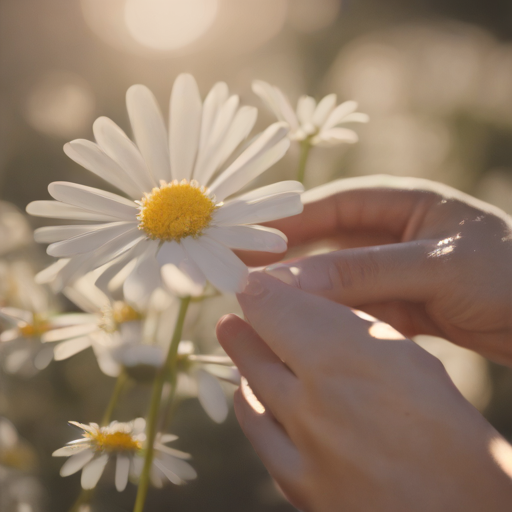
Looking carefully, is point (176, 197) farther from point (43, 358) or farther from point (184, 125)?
point (43, 358)

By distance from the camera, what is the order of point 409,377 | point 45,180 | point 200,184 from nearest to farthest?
point 409,377
point 200,184
point 45,180

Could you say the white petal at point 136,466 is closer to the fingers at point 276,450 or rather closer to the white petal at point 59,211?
the fingers at point 276,450

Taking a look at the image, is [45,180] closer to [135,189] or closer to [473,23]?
[135,189]

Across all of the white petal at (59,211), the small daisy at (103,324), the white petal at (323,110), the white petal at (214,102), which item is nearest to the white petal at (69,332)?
the small daisy at (103,324)

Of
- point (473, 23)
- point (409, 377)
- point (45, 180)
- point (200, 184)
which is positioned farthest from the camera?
point (473, 23)

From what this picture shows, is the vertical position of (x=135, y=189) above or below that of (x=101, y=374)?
above

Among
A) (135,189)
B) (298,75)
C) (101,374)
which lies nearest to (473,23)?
(298,75)

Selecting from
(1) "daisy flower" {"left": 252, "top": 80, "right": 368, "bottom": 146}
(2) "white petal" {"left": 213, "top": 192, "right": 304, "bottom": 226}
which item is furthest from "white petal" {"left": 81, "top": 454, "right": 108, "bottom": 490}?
(1) "daisy flower" {"left": 252, "top": 80, "right": 368, "bottom": 146}
